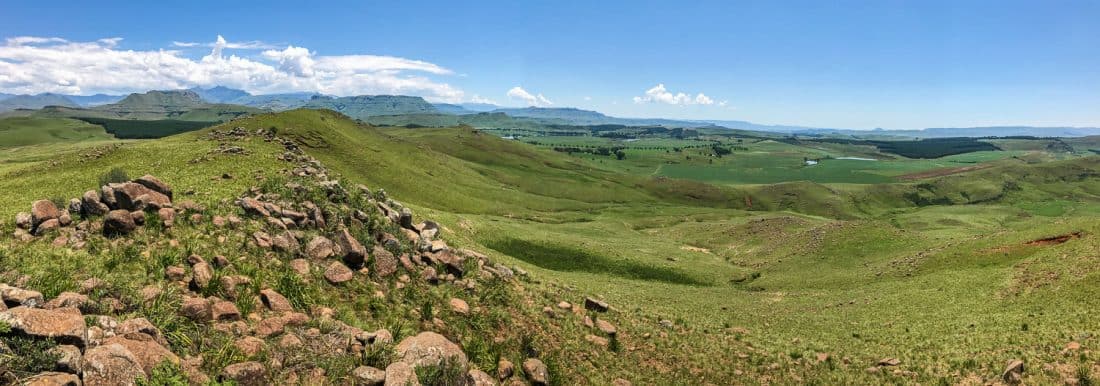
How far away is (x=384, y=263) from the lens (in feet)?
84.0

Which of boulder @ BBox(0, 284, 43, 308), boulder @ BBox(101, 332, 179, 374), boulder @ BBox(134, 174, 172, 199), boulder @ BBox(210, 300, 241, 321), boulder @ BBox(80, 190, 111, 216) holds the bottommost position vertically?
boulder @ BBox(210, 300, 241, 321)

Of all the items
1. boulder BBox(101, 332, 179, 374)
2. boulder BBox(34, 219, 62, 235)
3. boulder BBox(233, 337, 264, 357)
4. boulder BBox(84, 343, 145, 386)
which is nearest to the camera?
boulder BBox(84, 343, 145, 386)

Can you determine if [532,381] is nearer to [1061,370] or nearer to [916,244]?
[1061,370]

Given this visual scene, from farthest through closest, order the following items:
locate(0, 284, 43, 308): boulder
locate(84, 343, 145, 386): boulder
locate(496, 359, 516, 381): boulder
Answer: locate(496, 359, 516, 381): boulder, locate(0, 284, 43, 308): boulder, locate(84, 343, 145, 386): boulder

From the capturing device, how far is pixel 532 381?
20.4 metres

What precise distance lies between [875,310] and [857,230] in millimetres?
33280

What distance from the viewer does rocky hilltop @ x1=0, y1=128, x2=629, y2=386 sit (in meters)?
12.8

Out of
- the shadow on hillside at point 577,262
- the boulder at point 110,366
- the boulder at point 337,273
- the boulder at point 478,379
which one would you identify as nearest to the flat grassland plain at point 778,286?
the shadow on hillside at point 577,262

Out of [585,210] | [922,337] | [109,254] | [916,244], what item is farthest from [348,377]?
[585,210]

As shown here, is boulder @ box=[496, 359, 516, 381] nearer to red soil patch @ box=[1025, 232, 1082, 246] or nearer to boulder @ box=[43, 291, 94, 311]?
boulder @ box=[43, 291, 94, 311]

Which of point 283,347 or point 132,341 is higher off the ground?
point 132,341

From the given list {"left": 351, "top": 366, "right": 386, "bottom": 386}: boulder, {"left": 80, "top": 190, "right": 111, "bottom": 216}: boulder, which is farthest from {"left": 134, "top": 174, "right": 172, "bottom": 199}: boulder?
{"left": 351, "top": 366, "right": 386, "bottom": 386}: boulder

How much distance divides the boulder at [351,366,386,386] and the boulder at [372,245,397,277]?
9519mm

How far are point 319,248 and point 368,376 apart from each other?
1124 centimetres
